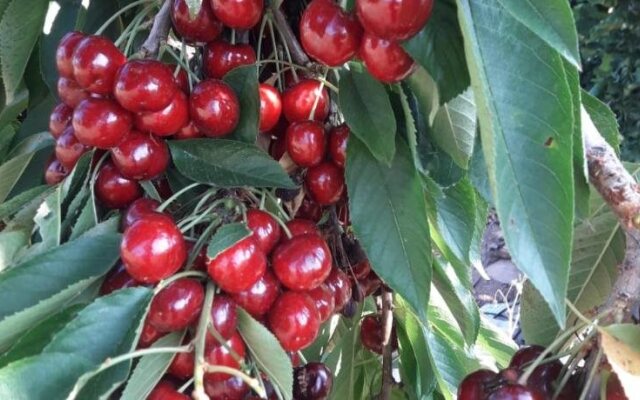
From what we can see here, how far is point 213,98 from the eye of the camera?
515 mm

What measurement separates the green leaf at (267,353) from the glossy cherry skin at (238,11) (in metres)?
0.23

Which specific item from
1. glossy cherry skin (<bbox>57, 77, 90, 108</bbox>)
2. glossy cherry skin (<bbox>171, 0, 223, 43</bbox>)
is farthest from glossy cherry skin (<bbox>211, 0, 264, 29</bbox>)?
glossy cherry skin (<bbox>57, 77, 90, 108</bbox>)

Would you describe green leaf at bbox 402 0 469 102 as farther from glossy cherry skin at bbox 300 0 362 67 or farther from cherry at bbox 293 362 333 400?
cherry at bbox 293 362 333 400

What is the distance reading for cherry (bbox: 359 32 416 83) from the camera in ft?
1.40

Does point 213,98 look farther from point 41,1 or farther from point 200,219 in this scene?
point 41,1

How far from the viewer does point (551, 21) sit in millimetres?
364

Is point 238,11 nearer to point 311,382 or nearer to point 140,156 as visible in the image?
point 140,156

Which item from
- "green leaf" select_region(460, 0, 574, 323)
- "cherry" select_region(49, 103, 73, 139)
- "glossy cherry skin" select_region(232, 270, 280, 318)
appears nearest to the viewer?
"green leaf" select_region(460, 0, 574, 323)

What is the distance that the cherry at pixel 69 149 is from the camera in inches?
21.8

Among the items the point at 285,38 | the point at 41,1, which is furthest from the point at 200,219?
the point at 41,1

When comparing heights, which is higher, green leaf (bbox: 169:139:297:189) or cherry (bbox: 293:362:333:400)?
green leaf (bbox: 169:139:297:189)

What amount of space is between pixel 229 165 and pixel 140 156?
0.07m

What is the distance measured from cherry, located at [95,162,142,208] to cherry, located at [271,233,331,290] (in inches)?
4.9

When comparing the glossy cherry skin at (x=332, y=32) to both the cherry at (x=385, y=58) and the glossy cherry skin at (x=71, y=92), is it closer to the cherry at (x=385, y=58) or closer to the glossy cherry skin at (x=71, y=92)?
the cherry at (x=385, y=58)
